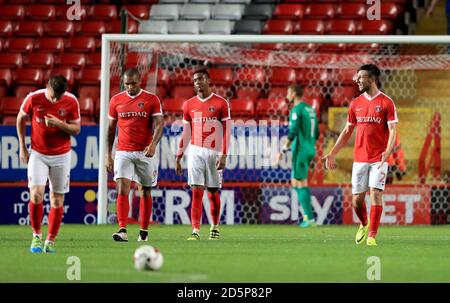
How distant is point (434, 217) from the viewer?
58.6ft

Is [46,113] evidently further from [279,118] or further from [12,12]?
[12,12]

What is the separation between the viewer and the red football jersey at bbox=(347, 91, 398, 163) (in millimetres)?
12562

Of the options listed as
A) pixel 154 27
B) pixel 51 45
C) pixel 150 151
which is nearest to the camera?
pixel 150 151

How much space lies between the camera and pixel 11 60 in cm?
2180

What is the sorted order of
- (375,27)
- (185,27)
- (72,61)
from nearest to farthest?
(375,27) < (72,61) < (185,27)

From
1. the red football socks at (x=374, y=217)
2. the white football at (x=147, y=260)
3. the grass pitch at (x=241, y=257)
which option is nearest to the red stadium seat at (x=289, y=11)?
the grass pitch at (x=241, y=257)

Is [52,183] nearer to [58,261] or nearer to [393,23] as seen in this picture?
[58,261]

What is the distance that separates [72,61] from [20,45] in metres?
1.48

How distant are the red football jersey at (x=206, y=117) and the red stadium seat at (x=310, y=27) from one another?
26.9ft

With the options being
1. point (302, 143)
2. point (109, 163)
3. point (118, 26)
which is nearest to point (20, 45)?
point (118, 26)

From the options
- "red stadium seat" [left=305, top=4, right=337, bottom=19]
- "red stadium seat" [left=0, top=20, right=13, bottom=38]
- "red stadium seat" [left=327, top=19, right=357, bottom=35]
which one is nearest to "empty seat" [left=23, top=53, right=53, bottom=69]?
"red stadium seat" [left=0, top=20, right=13, bottom=38]

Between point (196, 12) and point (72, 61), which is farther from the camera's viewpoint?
point (196, 12)

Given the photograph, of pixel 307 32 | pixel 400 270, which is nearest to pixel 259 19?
pixel 307 32

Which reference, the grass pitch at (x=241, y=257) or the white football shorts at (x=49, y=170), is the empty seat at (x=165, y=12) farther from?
the white football shorts at (x=49, y=170)
